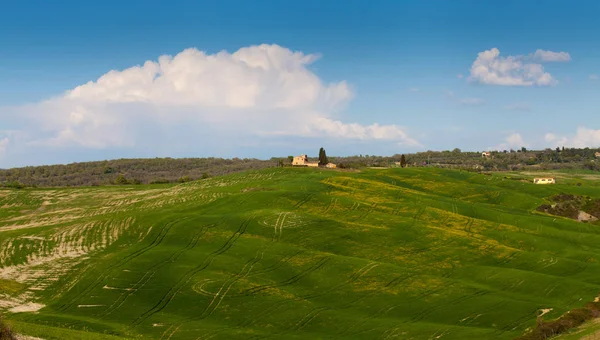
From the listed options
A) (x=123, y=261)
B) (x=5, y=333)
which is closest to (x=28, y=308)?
(x=123, y=261)

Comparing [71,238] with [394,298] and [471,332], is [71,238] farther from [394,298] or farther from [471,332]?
[471,332]

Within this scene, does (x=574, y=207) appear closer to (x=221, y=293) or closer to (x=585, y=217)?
(x=585, y=217)

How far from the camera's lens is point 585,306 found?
263ft

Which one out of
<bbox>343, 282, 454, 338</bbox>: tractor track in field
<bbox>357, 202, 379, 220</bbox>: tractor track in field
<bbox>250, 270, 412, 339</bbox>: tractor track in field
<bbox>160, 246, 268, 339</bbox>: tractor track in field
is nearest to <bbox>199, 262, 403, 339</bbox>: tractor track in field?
<bbox>250, 270, 412, 339</bbox>: tractor track in field

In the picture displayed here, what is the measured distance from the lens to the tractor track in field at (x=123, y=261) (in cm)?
8125

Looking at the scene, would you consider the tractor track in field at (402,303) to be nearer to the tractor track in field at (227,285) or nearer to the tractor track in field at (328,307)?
the tractor track in field at (328,307)

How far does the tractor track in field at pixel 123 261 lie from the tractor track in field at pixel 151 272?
5.49m

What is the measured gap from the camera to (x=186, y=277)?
293ft

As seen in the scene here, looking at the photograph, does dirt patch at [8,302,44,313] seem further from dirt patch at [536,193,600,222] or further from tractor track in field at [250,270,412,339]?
dirt patch at [536,193,600,222]

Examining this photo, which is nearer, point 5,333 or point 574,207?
point 5,333

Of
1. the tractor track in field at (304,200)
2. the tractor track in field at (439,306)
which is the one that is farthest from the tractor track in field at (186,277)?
the tractor track in field at (439,306)

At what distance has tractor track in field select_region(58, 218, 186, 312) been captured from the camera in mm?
81250

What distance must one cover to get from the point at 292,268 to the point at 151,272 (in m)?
22.1

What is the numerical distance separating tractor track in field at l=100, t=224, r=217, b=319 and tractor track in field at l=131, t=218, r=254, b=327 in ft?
14.9
